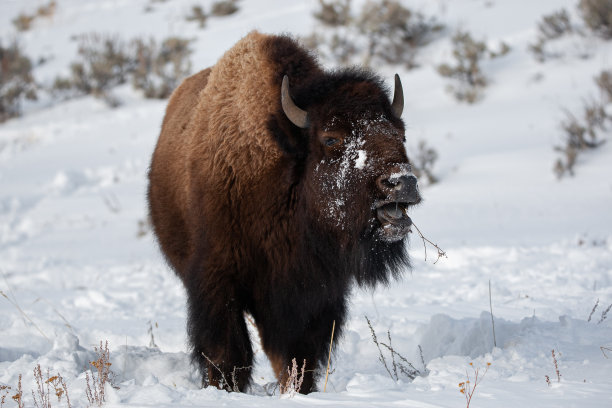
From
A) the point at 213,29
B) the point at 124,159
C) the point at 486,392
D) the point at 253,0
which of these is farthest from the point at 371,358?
the point at 253,0

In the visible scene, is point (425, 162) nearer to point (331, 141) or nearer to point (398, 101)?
point (398, 101)

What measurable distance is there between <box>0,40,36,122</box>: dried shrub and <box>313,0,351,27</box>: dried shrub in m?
8.06

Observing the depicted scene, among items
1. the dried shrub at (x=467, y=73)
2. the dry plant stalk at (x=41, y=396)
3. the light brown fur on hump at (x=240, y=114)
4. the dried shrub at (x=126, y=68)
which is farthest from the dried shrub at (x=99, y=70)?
the dry plant stalk at (x=41, y=396)

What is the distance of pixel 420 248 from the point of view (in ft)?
25.8

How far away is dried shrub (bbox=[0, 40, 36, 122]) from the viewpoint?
1591 cm

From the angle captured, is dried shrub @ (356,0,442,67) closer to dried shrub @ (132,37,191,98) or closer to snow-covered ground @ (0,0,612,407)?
snow-covered ground @ (0,0,612,407)

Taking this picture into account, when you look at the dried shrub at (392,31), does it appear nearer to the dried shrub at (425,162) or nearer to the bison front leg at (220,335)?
the dried shrub at (425,162)

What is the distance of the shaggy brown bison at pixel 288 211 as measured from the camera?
11.1ft

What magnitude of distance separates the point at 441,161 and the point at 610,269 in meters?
5.37

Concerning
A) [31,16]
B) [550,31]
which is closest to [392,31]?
[550,31]

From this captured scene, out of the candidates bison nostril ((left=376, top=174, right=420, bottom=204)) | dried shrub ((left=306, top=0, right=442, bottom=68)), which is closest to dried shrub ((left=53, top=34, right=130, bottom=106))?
dried shrub ((left=306, top=0, right=442, bottom=68))

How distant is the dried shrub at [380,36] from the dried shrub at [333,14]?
44 centimetres

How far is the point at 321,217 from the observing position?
11.7ft

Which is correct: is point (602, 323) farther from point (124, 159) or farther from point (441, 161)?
point (124, 159)
